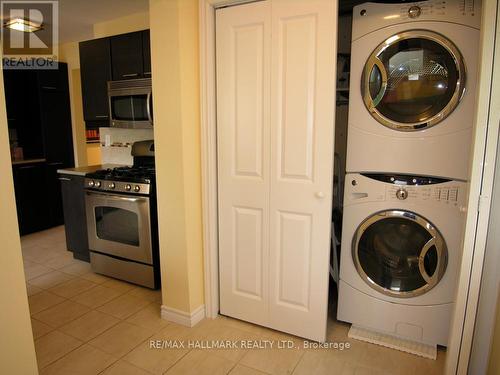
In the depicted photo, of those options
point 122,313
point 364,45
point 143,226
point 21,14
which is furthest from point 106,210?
point 364,45

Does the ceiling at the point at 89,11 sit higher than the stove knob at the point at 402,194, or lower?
higher

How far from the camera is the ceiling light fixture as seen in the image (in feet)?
10.9

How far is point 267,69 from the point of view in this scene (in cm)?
200

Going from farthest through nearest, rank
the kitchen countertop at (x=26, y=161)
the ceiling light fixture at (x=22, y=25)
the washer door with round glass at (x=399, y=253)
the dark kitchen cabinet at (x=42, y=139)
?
1. the dark kitchen cabinet at (x=42, y=139)
2. the kitchen countertop at (x=26, y=161)
3. the ceiling light fixture at (x=22, y=25)
4. the washer door with round glass at (x=399, y=253)

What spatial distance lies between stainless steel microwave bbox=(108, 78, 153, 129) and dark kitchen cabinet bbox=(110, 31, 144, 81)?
0.27ft

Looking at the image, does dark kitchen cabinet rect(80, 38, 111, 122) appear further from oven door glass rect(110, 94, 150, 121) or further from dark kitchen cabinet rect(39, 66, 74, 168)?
dark kitchen cabinet rect(39, 66, 74, 168)

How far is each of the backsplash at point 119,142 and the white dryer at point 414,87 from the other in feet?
7.24

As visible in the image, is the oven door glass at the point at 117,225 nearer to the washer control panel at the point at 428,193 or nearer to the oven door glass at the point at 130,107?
the oven door glass at the point at 130,107

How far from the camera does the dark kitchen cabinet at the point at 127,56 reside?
295cm

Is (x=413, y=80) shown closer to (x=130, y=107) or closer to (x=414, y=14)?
(x=414, y=14)

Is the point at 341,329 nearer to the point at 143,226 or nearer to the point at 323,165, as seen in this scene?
the point at 323,165

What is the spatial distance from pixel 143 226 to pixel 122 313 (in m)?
0.63

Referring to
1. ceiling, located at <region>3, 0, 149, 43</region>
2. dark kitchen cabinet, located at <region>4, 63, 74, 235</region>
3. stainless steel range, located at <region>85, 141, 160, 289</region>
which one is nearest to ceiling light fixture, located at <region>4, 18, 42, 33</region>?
ceiling, located at <region>3, 0, 149, 43</region>

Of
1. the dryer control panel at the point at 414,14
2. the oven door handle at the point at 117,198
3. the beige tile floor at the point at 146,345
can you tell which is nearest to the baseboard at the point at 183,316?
the beige tile floor at the point at 146,345
